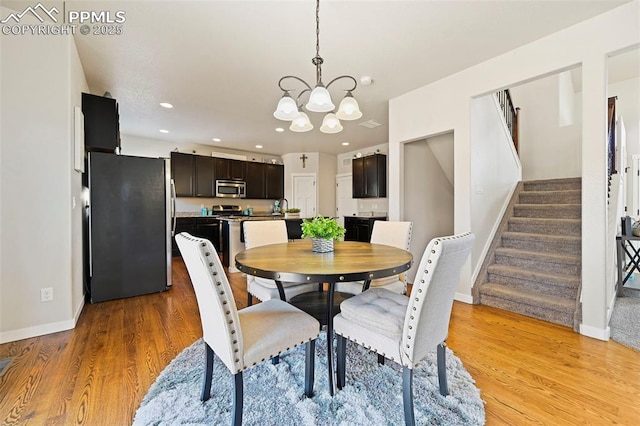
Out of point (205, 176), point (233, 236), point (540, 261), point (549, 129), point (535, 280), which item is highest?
point (549, 129)

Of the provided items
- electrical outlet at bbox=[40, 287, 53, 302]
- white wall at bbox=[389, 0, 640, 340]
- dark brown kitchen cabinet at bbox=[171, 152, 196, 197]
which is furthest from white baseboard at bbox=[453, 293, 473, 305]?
dark brown kitchen cabinet at bbox=[171, 152, 196, 197]

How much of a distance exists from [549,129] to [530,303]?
3.89m

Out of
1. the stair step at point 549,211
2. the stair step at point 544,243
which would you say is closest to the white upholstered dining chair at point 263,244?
the stair step at point 544,243

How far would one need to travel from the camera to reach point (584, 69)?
237 cm

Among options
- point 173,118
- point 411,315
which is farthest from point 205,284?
point 173,118

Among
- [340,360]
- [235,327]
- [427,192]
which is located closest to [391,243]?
[340,360]

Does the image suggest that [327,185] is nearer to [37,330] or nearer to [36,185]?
[36,185]

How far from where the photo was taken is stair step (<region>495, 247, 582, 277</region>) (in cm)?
283

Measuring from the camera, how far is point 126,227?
3.23 m

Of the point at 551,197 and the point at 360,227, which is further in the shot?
the point at 360,227

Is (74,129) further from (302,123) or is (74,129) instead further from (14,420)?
(14,420)

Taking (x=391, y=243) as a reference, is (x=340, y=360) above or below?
below

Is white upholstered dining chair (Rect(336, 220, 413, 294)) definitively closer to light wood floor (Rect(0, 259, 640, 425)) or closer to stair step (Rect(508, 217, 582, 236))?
light wood floor (Rect(0, 259, 640, 425))

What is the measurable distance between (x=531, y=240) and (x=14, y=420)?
178 inches
